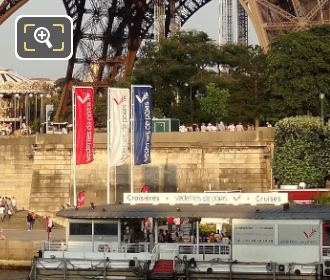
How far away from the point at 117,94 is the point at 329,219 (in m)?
14.2

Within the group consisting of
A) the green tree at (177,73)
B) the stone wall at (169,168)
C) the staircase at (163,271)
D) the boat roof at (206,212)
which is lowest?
the staircase at (163,271)

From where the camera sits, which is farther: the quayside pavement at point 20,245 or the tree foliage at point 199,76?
the tree foliage at point 199,76

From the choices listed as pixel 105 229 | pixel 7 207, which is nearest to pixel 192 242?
pixel 105 229

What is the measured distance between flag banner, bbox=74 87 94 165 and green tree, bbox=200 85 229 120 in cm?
2364

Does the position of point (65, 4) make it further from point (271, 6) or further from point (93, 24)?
point (271, 6)

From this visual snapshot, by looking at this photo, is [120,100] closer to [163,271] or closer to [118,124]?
[118,124]

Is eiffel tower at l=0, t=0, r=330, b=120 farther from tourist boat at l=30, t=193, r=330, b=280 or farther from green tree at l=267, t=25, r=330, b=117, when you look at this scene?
tourist boat at l=30, t=193, r=330, b=280

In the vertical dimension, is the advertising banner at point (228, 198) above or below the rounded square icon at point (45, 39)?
below

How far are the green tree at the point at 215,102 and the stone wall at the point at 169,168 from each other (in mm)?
10398

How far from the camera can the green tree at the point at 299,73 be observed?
66.5 meters

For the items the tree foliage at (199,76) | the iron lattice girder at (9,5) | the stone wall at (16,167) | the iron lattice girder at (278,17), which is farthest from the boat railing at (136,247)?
the iron lattice girder at (9,5)

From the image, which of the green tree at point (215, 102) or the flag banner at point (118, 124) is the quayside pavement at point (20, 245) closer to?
the flag banner at point (118, 124)

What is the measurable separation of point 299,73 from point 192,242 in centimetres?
3207

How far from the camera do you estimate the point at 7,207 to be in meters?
62.4
